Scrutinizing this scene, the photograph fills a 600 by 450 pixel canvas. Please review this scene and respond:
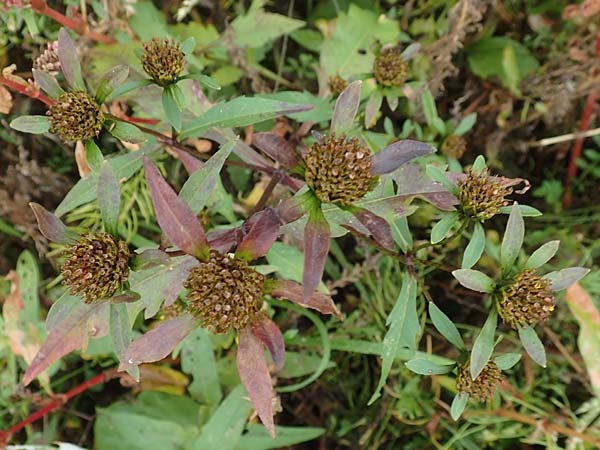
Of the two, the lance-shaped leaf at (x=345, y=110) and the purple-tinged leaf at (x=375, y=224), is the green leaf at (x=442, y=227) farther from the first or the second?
the lance-shaped leaf at (x=345, y=110)

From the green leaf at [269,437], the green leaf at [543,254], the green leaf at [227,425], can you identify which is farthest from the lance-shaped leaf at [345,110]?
the green leaf at [269,437]

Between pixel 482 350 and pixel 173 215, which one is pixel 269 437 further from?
pixel 173 215

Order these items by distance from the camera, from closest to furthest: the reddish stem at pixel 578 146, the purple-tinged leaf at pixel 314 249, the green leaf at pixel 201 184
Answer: the purple-tinged leaf at pixel 314 249 < the green leaf at pixel 201 184 < the reddish stem at pixel 578 146

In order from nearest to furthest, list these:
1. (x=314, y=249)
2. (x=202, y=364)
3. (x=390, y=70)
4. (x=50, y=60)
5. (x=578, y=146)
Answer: (x=314, y=249) < (x=50, y=60) < (x=390, y=70) < (x=202, y=364) < (x=578, y=146)

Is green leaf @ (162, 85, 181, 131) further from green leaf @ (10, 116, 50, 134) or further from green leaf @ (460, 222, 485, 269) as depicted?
green leaf @ (460, 222, 485, 269)

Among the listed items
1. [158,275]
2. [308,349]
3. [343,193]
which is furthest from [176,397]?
[343,193]

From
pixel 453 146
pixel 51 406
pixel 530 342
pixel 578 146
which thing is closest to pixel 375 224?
pixel 530 342

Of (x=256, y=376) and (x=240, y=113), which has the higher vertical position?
(x=240, y=113)

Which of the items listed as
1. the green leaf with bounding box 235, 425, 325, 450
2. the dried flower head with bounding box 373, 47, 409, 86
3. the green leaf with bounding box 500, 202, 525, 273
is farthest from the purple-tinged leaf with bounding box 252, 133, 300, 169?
the green leaf with bounding box 235, 425, 325, 450
